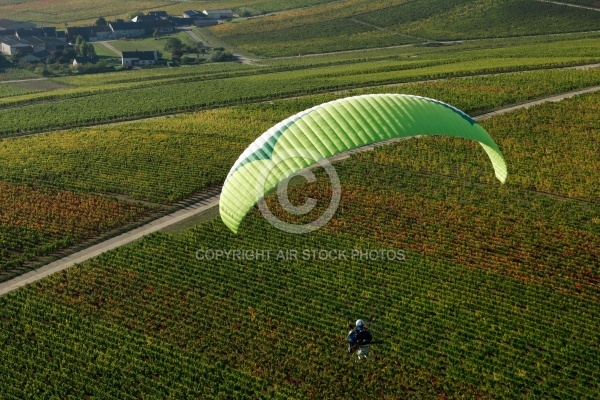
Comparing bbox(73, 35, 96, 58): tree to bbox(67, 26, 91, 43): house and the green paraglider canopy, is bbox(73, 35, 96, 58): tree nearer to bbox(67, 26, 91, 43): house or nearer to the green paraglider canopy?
bbox(67, 26, 91, 43): house

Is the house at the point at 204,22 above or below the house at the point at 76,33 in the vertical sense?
above

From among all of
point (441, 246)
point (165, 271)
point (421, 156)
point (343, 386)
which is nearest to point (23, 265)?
point (165, 271)

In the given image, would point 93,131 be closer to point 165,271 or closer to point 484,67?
point 165,271

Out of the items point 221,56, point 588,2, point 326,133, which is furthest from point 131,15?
point 326,133

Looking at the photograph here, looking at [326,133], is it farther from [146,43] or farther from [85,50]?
[146,43]

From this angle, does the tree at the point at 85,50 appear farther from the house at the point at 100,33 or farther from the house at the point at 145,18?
the house at the point at 145,18

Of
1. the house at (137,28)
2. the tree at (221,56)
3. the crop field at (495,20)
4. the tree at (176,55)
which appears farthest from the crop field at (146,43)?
the crop field at (495,20)

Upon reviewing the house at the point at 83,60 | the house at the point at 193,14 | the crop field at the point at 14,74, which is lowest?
the crop field at the point at 14,74
